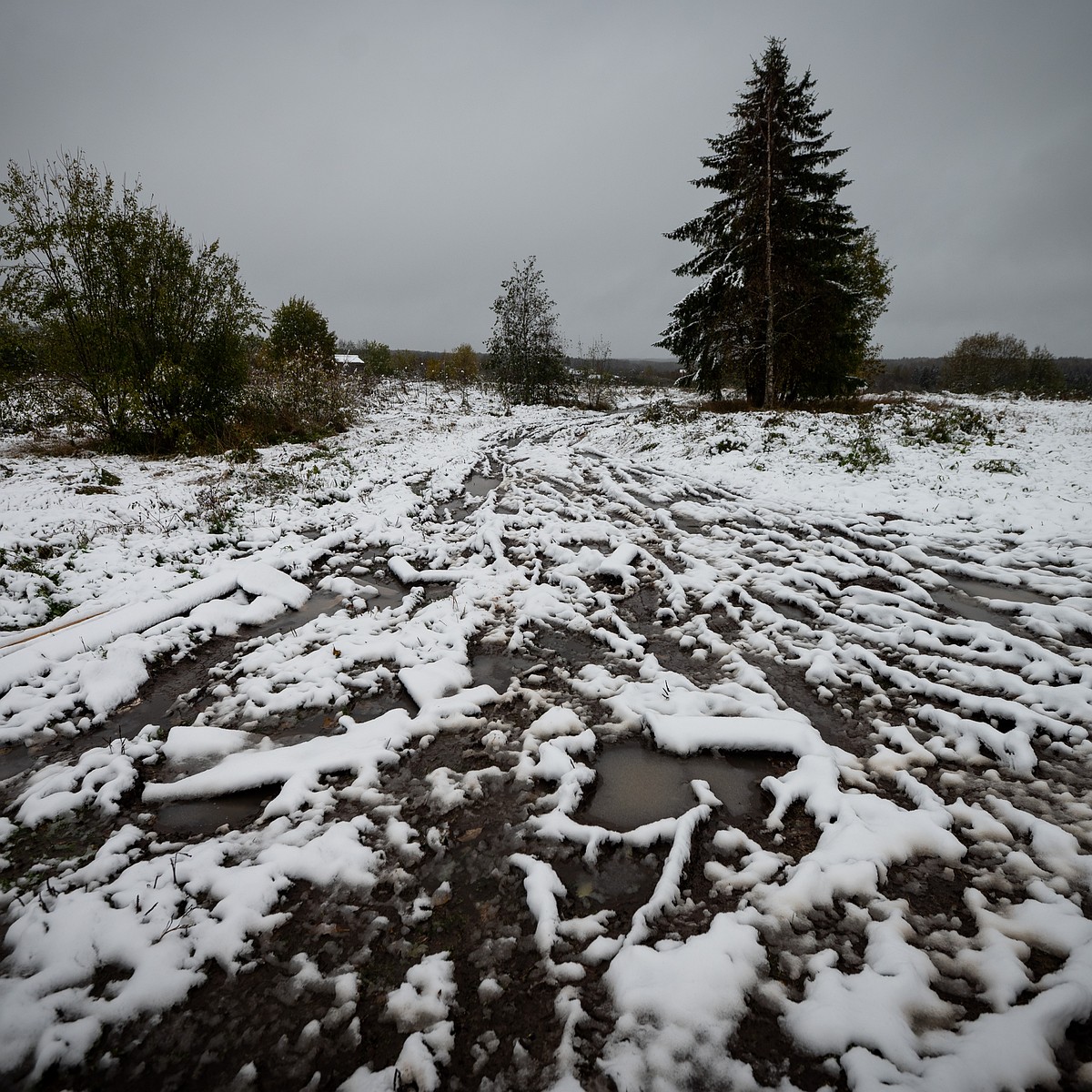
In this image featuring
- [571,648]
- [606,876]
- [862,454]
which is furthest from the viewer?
[862,454]

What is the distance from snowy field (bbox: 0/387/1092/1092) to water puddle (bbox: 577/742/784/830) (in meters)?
0.02

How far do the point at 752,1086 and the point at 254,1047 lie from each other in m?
1.55

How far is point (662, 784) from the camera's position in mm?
2609

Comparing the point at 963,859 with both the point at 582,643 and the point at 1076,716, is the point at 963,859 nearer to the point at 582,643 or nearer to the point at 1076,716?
the point at 1076,716

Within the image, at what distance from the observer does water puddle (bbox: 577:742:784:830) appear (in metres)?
2.42

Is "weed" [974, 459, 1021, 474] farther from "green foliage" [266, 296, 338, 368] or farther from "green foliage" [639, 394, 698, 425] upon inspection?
"green foliage" [266, 296, 338, 368]

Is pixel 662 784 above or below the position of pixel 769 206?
below

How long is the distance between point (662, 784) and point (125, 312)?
15.1 metres

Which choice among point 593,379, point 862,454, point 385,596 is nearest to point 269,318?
point 385,596

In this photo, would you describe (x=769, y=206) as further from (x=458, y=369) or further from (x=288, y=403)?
(x=458, y=369)

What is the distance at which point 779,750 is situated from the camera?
9.03 feet

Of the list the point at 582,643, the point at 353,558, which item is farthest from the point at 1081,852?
the point at 353,558

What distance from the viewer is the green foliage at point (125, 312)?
10.3m

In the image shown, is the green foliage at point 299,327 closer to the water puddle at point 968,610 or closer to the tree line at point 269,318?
the tree line at point 269,318
